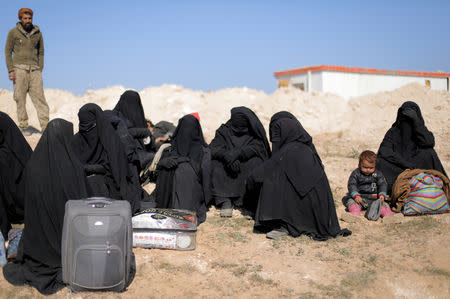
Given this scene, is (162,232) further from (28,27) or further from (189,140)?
(28,27)

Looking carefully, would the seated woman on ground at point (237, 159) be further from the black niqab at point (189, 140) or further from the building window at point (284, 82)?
the building window at point (284, 82)

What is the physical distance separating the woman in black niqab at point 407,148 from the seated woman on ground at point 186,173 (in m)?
2.46

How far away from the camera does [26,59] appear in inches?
311

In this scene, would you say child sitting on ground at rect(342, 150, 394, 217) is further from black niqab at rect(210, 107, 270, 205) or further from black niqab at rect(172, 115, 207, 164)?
black niqab at rect(172, 115, 207, 164)

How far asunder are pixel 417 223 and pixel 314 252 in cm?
155

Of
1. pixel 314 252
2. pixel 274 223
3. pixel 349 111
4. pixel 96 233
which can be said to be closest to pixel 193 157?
pixel 274 223

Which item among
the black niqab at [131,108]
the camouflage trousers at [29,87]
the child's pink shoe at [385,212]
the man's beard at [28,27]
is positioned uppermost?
the man's beard at [28,27]

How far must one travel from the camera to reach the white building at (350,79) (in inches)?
621

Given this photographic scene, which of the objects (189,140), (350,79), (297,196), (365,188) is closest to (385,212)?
(365,188)

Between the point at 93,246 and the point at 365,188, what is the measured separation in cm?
362

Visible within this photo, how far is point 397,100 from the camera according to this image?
13.4 metres

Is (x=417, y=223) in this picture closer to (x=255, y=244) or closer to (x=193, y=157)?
(x=255, y=244)

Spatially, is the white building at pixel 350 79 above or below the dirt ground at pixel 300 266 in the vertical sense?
above

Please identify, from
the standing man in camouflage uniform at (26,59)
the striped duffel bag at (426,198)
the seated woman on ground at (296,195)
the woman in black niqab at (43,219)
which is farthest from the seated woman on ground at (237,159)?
the standing man in camouflage uniform at (26,59)
